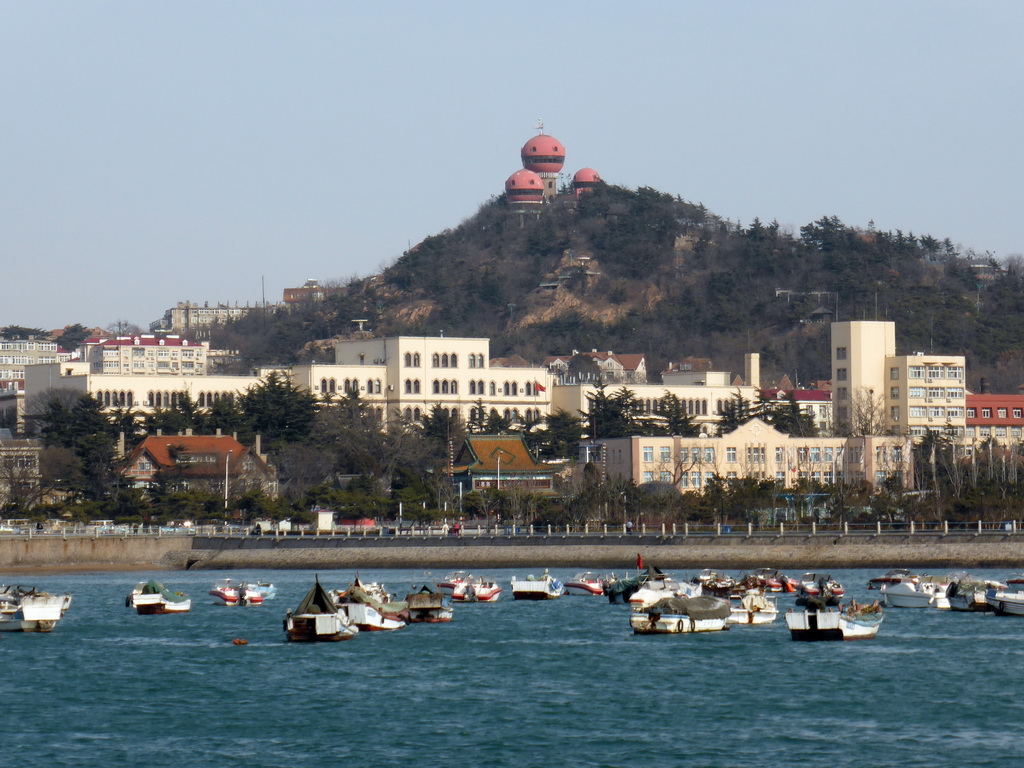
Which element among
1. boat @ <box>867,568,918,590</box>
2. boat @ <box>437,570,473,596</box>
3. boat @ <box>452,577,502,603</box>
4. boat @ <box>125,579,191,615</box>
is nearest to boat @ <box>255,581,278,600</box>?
boat @ <box>125,579,191,615</box>

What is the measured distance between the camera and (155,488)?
111 m

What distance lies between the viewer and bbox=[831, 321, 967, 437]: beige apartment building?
5453 inches

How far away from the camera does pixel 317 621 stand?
6200 centimetres

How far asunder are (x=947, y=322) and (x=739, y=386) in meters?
43.0

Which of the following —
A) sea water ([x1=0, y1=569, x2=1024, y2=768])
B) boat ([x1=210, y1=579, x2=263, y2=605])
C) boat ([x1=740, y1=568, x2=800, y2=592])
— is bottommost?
sea water ([x1=0, y1=569, x2=1024, y2=768])

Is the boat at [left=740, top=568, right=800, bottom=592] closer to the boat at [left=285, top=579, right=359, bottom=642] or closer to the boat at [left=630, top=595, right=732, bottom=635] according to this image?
the boat at [left=630, top=595, right=732, bottom=635]

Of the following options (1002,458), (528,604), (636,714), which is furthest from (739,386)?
(636,714)

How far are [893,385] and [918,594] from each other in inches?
2695

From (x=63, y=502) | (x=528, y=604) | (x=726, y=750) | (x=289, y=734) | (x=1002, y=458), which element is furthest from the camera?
(x=1002, y=458)

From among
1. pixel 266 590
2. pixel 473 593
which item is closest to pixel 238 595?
pixel 266 590

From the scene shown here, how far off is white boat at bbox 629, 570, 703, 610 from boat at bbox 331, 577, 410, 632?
28.1 feet

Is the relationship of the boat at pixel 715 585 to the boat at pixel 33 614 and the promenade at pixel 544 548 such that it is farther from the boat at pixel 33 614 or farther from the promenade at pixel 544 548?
the boat at pixel 33 614

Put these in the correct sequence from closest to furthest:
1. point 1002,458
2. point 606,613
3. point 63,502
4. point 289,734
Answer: point 289,734, point 606,613, point 63,502, point 1002,458

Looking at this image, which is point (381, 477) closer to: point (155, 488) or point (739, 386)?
point (155, 488)
